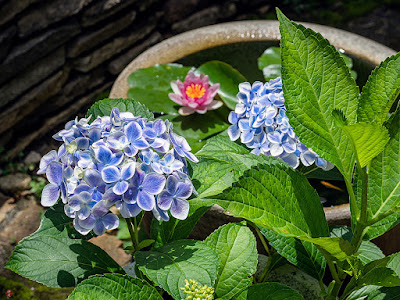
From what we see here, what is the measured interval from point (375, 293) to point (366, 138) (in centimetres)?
43

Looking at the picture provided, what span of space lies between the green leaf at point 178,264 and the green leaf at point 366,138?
338mm

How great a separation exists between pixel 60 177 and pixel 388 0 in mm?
3459

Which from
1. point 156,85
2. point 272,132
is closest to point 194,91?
point 156,85

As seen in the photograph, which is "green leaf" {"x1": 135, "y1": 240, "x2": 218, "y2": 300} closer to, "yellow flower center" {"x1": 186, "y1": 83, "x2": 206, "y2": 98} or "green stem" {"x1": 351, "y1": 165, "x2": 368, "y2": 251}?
"green stem" {"x1": 351, "y1": 165, "x2": 368, "y2": 251}

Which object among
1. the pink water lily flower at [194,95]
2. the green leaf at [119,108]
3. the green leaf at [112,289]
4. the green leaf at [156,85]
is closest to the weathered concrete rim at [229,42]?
the green leaf at [156,85]

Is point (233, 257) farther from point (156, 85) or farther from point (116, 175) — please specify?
point (156, 85)

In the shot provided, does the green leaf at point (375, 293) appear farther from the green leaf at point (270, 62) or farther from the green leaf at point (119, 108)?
the green leaf at point (270, 62)

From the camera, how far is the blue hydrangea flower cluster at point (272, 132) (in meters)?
1.28

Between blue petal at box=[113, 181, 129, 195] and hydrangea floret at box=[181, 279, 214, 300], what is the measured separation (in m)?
0.19

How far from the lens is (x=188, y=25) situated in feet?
10.4

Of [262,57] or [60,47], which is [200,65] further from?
[60,47]

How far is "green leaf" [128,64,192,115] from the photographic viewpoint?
1851 mm

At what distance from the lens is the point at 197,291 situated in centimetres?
93

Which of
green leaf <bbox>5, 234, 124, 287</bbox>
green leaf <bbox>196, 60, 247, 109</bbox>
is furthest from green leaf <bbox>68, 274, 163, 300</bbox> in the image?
green leaf <bbox>196, 60, 247, 109</bbox>
